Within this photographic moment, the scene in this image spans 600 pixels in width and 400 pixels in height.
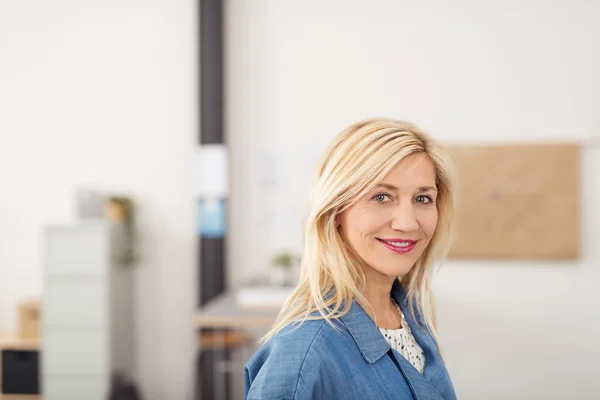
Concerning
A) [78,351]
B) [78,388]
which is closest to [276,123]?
[78,351]

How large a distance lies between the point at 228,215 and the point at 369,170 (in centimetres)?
317

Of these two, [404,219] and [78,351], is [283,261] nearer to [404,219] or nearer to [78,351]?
[78,351]

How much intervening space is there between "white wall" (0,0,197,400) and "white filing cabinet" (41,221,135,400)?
55cm

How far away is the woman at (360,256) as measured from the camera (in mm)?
1004

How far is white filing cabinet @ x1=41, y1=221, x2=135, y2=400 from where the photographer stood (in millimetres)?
3656

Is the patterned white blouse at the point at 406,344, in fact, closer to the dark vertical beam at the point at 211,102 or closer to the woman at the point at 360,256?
the woman at the point at 360,256

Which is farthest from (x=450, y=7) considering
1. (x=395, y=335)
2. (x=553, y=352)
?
(x=395, y=335)

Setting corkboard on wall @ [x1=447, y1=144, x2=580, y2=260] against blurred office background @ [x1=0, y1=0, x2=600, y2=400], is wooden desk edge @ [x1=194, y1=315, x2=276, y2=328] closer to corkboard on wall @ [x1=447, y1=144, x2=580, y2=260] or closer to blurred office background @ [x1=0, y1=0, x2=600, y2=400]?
blurred office background @ [x1=0, y1=0, x2=600, y2=400]

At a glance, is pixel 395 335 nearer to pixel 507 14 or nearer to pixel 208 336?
pixel 208 336

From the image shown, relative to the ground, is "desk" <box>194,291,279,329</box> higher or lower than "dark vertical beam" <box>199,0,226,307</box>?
lower

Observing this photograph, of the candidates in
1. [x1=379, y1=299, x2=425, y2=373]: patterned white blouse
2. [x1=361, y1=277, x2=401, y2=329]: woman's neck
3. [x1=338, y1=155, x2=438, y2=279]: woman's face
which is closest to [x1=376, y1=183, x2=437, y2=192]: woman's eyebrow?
[x1=338, y1=155, x2=438, y2=279]: woman's face

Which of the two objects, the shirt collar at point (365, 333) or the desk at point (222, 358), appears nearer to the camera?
the shirt collar at point (365, 333)

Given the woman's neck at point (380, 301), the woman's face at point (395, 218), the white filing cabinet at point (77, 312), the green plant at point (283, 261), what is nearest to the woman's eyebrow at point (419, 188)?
the woman's face at point (395, 218)

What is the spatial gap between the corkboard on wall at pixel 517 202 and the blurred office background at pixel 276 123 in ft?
0.28
